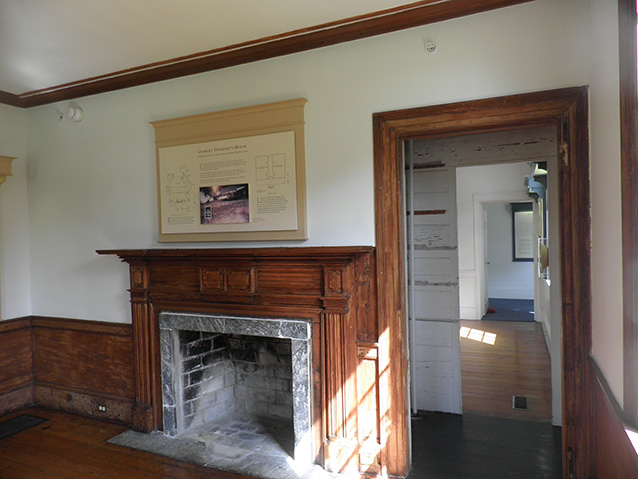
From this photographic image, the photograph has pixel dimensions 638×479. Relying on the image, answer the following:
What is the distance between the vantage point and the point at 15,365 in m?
4.03

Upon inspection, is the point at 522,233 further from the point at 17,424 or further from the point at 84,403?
the point at 17,424

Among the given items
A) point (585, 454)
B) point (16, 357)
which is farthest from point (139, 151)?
point (585, 454)

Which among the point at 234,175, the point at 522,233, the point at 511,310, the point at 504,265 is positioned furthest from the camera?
the point at 504,265

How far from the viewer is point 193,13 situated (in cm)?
258

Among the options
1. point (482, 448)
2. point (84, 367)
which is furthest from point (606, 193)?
point (84, 367)

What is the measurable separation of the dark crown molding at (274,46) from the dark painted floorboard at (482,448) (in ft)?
9.00

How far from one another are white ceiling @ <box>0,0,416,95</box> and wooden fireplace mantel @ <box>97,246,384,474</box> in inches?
54.2

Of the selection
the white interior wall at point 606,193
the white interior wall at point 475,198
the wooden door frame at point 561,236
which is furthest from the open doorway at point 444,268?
the white interior wall at point 475,198

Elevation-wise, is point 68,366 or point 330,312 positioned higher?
point 330,312

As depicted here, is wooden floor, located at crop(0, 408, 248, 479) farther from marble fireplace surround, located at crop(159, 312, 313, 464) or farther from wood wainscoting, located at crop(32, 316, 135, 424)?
marble fireplace surround, located at crop(159, 312, 313, 464)

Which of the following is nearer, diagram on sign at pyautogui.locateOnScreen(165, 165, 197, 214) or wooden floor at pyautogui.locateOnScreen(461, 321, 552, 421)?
diagram on sign at pyautogui.locateOnScreen(165, 165, 197, 214)

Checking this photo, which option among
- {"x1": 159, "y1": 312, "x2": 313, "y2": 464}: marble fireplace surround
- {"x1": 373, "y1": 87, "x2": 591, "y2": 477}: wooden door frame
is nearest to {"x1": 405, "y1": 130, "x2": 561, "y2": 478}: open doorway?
{"x1": 373, "y1": 87, "x2": 591, "y2": 477}: wooden door frame

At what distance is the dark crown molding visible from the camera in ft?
8.25

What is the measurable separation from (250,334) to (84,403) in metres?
1.88
